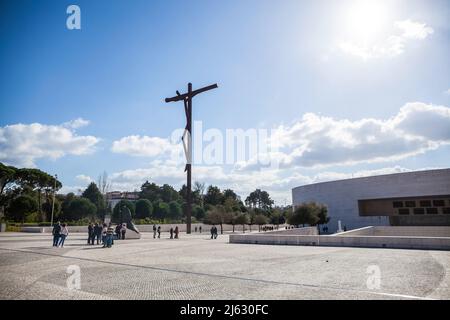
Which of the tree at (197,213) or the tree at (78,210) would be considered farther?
the tree at (197,213)

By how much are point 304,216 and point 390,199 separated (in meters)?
19.4

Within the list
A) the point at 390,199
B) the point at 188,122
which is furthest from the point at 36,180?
Result: the point at 390,199

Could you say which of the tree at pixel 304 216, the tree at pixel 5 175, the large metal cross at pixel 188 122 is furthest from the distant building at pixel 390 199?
the tree at pixel 5 175

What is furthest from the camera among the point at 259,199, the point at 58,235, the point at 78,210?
the point at 259,199

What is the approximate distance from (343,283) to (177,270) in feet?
16.6

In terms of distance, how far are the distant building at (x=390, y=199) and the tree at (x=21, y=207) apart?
164 ft

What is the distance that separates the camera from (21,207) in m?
47.8

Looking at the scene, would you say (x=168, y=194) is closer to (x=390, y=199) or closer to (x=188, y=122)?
(x=390, y=199)

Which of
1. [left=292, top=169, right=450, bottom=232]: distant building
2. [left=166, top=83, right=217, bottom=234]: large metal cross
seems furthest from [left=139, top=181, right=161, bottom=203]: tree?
[left=166, top=83, right=217, bottom=234]: large metal cross

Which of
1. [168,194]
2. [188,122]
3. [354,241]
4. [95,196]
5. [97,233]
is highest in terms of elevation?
[188,122]

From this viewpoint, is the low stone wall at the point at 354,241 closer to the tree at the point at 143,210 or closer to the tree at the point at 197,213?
the tree at the point at 143,210

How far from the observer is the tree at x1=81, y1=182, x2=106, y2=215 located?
7150 cm

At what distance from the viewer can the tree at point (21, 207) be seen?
157 ft
